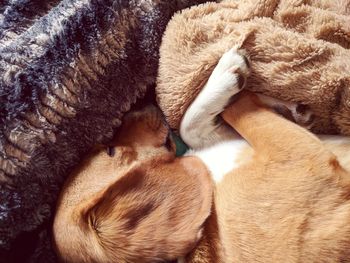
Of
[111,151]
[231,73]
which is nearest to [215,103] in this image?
[231,73]

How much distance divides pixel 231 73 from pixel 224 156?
0.24 m

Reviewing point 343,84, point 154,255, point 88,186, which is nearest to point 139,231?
point 154,255

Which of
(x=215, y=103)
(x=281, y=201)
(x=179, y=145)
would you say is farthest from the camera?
(x=179, y=145)

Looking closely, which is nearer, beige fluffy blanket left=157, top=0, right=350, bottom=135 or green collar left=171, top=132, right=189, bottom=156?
beige fluffy blanket left=157, top=0, right=350, bottom=135

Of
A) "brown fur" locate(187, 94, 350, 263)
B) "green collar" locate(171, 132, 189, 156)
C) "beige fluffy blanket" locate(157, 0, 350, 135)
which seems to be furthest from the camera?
"green collar" locate(171, 132, 189, 156)

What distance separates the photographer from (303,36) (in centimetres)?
131

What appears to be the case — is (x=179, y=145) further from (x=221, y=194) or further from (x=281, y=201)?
(x=281, y=201)

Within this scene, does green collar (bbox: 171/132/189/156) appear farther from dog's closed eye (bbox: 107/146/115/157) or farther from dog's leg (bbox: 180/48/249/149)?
dog's closed eye (bbox: 107/146/115/157)

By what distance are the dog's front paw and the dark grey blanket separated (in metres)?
0.20

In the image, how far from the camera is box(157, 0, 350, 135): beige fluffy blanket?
1258mm

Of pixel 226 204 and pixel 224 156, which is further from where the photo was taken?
pixel 224 156

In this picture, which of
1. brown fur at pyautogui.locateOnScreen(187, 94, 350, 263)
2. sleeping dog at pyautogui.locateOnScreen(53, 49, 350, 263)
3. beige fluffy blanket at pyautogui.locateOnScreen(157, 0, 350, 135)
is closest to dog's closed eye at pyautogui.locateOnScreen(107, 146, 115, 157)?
sleeping dog at pyautogui.locateOnScreen(53, 49, 350, 263)

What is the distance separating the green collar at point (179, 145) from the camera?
1.45 meters

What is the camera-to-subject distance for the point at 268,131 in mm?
1275
